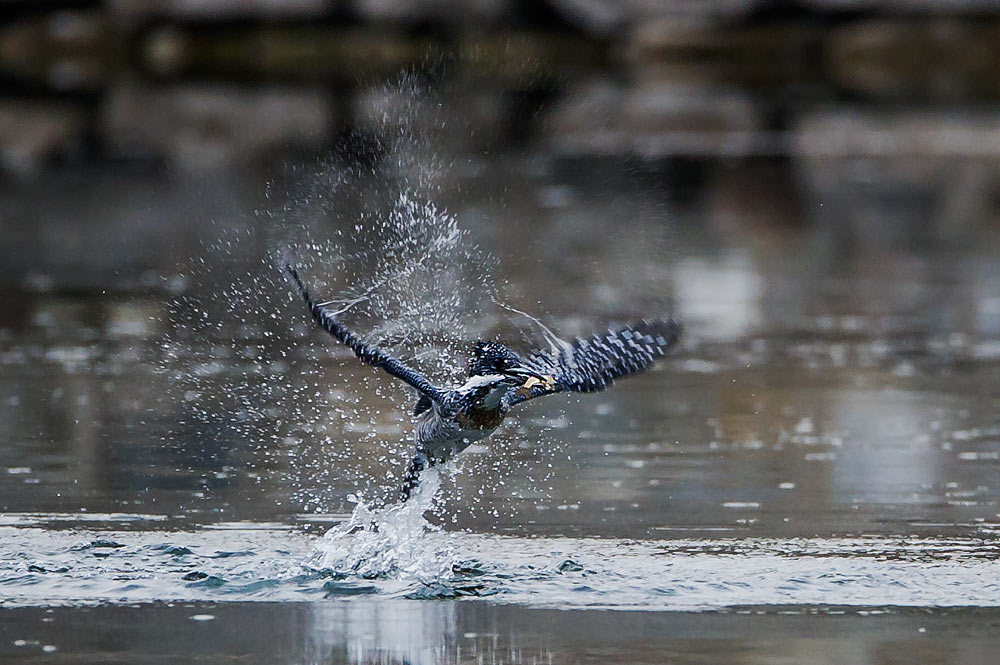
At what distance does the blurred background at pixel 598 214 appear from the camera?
8195mm

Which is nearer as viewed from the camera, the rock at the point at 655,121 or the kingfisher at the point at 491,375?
the kingfisher at the point at 491,375

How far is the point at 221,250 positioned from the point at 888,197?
7465mm

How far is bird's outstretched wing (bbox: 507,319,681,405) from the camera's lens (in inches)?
264

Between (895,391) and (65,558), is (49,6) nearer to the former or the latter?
(895,391)

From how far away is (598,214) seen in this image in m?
18.2

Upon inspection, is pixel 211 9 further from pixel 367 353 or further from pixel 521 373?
pixel 521 373

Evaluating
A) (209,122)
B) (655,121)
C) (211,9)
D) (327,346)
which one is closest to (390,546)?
(327,346)

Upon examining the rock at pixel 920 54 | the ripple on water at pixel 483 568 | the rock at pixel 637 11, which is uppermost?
the rock at pixel 637 11

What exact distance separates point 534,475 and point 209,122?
61.9ft

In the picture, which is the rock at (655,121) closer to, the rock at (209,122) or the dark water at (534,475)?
the rock at (209,122)

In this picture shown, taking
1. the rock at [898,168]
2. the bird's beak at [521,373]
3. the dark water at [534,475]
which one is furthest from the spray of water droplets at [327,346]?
the rock at [898,168]

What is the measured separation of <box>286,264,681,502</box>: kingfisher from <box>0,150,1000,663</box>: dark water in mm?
365

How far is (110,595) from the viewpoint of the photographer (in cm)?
612

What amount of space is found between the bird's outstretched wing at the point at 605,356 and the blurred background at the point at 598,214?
0.57 meters
